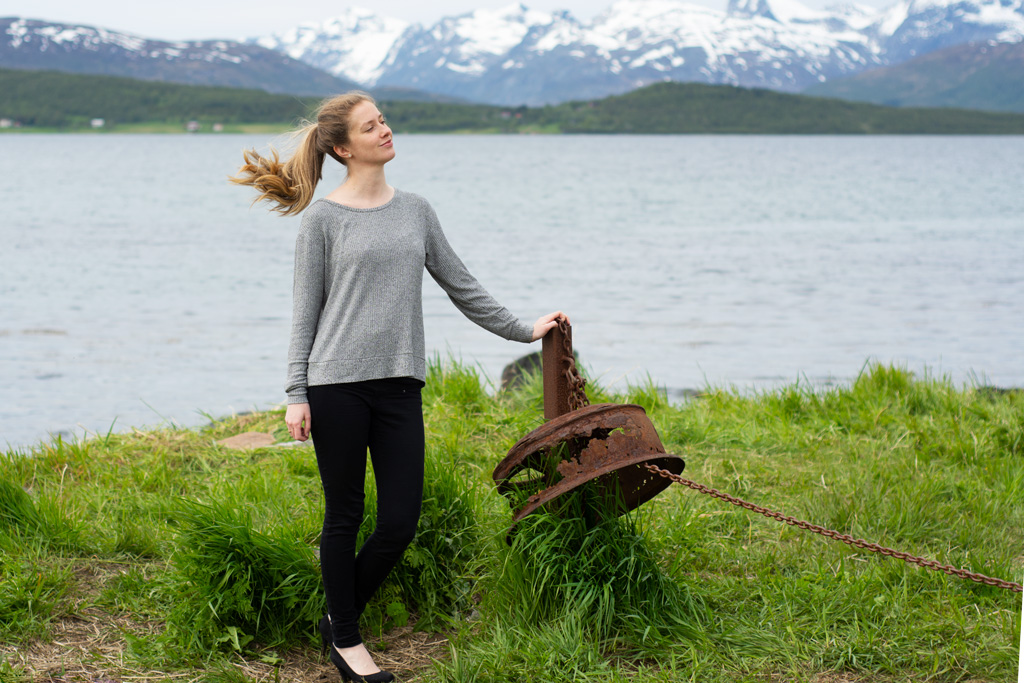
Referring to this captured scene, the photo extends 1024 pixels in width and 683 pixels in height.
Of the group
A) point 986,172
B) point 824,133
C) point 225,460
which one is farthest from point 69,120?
point 225,460

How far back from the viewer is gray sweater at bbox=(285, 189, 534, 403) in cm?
322

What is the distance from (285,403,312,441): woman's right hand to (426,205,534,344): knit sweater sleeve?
72cm

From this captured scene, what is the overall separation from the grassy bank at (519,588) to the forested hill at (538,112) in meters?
145

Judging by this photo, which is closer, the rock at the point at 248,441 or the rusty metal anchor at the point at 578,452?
the rusty metal anchor at the point at 578,452

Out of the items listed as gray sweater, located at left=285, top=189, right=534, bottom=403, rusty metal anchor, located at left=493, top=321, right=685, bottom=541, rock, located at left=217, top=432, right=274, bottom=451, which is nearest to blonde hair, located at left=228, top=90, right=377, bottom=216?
gray sweater, located at left=285, top=189, right=534, bottom=403

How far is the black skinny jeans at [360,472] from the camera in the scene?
3.25m

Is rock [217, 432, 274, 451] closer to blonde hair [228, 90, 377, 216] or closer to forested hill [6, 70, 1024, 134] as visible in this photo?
blonde hair [228, 90, 377, 216]

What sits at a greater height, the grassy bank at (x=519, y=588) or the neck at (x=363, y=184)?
the neck at (x=363, y=184)

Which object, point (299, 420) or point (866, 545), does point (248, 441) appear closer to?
point (299, 420)

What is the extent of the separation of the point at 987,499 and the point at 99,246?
25.1 meters

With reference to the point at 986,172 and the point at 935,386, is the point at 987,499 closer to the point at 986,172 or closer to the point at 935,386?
the point at 935,386

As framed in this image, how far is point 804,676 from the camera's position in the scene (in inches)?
134

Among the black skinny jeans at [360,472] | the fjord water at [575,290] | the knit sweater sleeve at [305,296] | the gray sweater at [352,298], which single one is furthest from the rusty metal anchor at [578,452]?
the fjord water at [575,290]

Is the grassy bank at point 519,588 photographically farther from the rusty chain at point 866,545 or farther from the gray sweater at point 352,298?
the gray sweater at point 352,298
